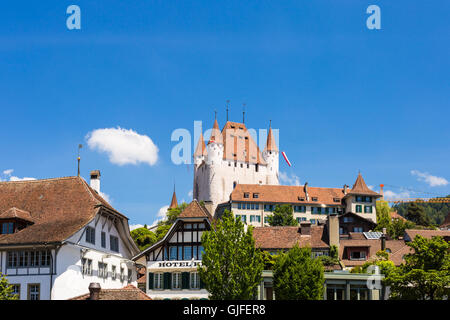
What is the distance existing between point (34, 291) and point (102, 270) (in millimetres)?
7279

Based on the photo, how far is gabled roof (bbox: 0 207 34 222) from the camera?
46.3 metres

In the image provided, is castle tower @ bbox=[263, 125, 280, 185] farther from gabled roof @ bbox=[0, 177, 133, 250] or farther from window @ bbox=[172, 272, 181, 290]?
gabled roof @ bbox=[0, 177, 133, 250]

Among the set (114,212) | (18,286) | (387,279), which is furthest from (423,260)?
(18,286)

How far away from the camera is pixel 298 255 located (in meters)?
46.6

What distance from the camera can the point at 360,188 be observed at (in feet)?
378

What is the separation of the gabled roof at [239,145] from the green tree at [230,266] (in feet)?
353

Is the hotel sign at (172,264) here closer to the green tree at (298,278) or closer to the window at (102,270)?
the window at (102,270)

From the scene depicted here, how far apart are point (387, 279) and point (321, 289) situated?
15.8 ft

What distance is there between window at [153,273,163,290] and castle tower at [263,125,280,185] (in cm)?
10491


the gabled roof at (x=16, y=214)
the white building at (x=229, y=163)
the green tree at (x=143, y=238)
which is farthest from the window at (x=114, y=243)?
the white building at (x=229, y=163)

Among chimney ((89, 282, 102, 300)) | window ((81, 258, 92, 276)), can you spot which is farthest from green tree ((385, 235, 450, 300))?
window ((81, 258, 92, 276))

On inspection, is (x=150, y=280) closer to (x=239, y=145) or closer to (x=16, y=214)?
Answer: (x=16, y=214)

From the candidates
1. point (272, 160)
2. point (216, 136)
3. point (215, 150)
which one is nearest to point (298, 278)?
point (215, 150)

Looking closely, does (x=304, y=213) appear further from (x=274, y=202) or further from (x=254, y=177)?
(x=254, y=177)
